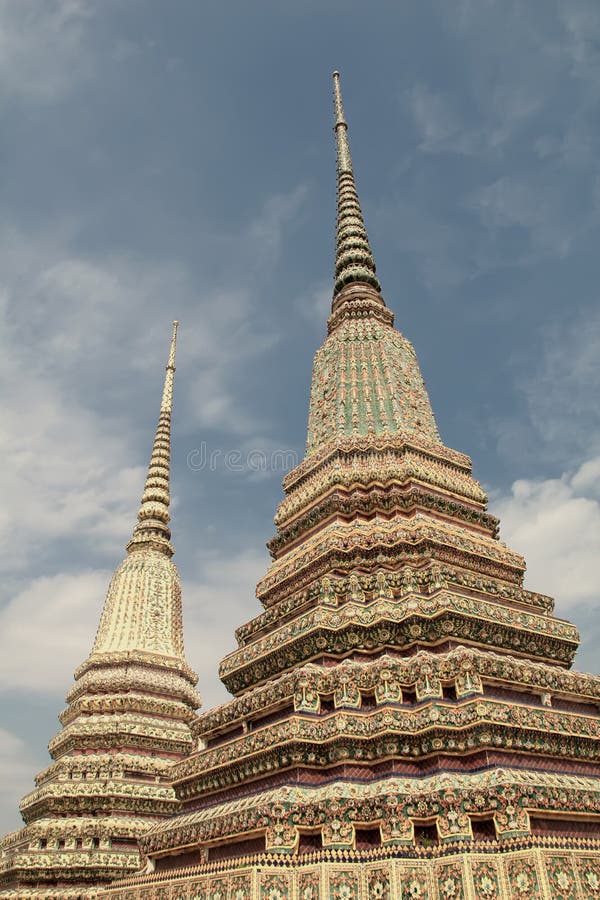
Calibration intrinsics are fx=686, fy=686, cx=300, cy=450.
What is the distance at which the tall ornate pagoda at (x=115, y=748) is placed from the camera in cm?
1705

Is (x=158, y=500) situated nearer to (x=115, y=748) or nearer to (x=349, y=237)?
(x=115, y=748)

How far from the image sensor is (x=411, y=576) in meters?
11.0

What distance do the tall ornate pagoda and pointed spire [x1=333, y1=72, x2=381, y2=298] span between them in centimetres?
1208

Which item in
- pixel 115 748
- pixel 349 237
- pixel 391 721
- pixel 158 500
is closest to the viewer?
pixel 391 721

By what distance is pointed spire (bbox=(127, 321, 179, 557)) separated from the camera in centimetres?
2589

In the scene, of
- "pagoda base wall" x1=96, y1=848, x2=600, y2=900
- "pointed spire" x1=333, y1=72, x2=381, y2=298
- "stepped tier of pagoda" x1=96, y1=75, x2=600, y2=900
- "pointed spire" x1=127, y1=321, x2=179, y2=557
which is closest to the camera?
"pagoda base wall" x1=96, y1=848, x2=600, y2=900

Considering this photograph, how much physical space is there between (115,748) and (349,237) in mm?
16335

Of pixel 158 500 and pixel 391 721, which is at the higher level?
pixel 158 500

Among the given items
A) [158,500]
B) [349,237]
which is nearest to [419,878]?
[349,237]

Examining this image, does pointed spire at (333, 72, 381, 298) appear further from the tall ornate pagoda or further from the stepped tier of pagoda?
the tall ornate pagoda

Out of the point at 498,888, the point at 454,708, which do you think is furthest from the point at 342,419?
the point at 498,888

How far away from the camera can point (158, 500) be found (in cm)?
2727

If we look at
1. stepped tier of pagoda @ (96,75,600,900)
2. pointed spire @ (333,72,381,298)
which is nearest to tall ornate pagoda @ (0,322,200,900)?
stepped tier of pagoda @ (96,75,600,900)

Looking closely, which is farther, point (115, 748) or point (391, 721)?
point (115, 748)
